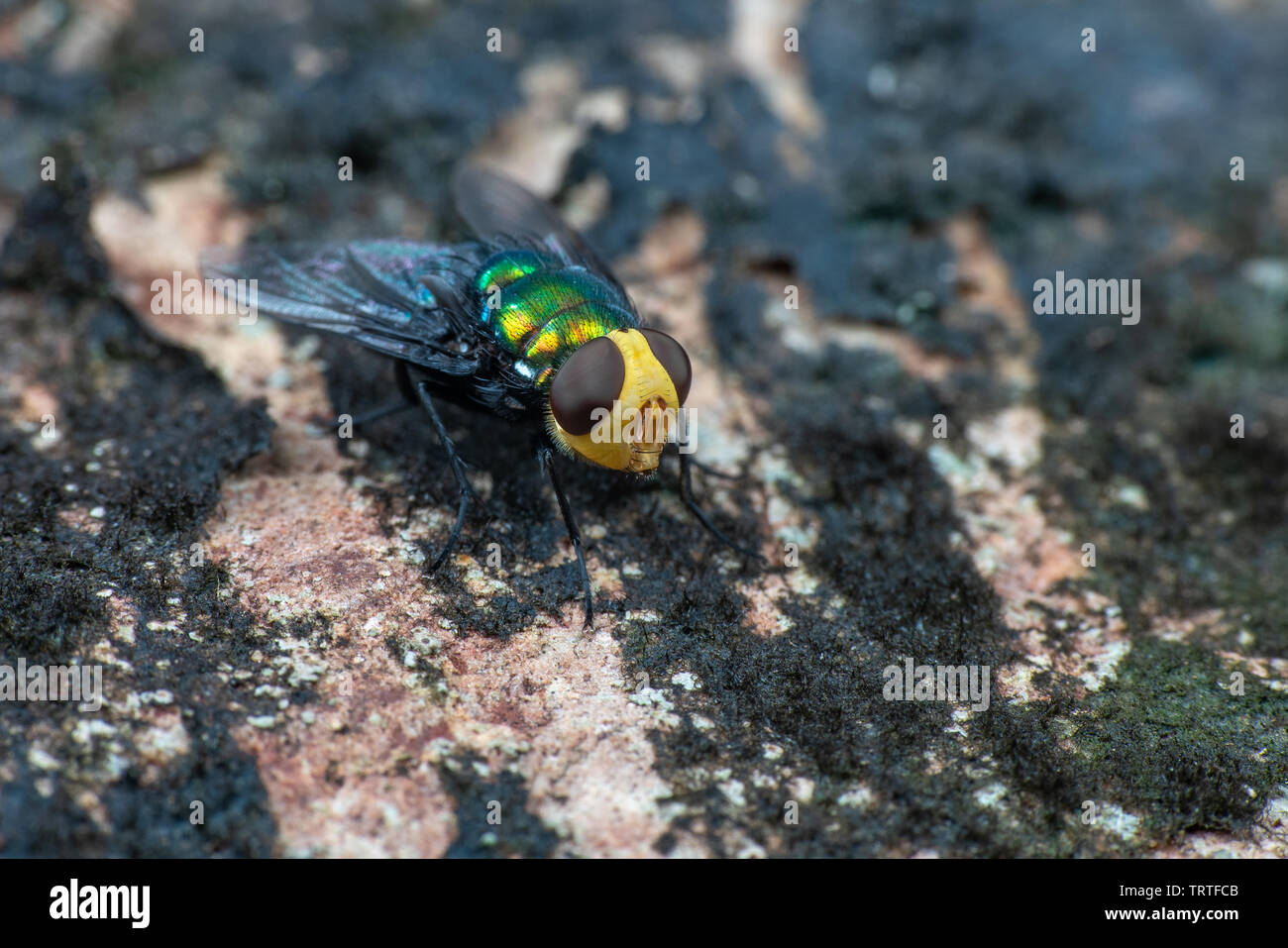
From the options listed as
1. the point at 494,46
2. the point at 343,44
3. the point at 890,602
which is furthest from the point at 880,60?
the point at 890,602

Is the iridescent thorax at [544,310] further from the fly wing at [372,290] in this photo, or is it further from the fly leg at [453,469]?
the fly leg at [453,469]

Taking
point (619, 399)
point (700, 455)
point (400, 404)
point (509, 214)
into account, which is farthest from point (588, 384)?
point (509, 214)

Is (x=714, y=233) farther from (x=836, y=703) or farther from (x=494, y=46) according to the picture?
(x=836, y=703)

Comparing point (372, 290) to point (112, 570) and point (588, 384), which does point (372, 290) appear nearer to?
point (588, 384)

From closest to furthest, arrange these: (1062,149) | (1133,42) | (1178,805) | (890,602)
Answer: (1178,805), (890,602), (1062,149), (1133,42)

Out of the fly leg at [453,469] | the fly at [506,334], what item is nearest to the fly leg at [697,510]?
the fly at [506,334]

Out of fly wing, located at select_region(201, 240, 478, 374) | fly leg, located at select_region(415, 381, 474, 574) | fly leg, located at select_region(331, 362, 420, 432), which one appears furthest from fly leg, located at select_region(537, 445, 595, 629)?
fly leg, located at select_region(331, 362, 420, 432)
